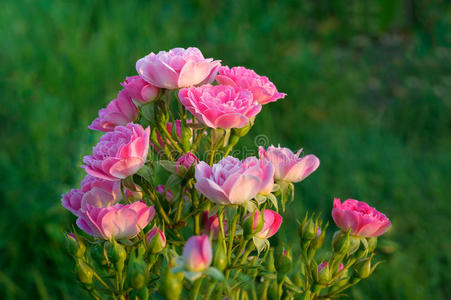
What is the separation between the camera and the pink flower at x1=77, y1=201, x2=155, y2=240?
63 centimetres

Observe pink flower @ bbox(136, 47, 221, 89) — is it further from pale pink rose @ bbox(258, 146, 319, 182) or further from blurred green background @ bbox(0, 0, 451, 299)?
blurred green background @ bbox(0, 0, 451, 299)

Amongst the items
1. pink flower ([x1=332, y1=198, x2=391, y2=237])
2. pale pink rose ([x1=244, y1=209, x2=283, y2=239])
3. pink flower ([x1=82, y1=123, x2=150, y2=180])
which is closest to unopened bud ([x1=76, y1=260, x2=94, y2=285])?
pink flower ([x1=82, y1=123, x2=150, y2=180])

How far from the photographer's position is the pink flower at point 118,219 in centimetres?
63

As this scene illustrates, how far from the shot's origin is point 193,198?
717mm

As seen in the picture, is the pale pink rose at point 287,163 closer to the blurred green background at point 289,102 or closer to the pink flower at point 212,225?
the pink flower at point 212,225

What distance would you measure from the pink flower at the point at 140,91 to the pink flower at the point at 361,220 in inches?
13.2

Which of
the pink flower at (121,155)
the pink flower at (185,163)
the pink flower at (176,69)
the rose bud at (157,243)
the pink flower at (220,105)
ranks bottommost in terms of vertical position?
the rose bud at (157,243)

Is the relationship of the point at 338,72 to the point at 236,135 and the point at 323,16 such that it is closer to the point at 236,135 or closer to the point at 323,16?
the point at 323,16

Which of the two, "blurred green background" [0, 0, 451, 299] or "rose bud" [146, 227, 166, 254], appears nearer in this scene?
"rose bud" [146, 227, 166, 254]

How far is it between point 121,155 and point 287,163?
0.77 feet

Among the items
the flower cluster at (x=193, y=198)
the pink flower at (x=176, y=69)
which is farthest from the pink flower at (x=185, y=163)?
the pink flower at (x=176, y=69)

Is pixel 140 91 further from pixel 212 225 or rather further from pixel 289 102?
pixel 289 102

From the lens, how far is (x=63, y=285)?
159cm

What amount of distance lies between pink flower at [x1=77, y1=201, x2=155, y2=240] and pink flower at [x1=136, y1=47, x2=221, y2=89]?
18 cm
